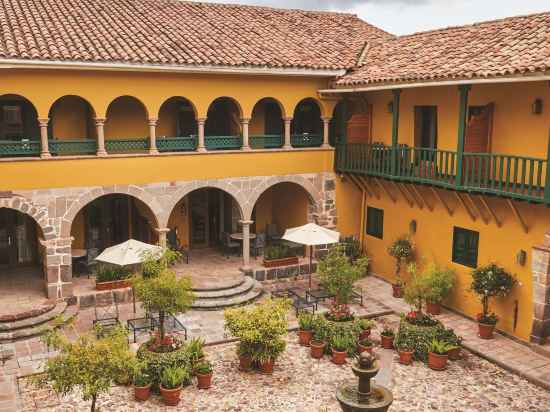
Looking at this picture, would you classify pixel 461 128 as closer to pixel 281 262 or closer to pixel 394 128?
pixel 394 128

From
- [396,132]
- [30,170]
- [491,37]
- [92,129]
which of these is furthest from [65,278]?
[491,37]

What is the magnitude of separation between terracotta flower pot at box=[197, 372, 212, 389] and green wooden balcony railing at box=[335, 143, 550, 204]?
8497mm

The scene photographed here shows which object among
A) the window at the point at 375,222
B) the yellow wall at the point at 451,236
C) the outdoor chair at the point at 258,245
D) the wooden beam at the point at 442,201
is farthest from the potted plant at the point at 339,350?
the outdoor chair at the point at 258,245

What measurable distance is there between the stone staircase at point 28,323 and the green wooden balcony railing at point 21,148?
4558 mm

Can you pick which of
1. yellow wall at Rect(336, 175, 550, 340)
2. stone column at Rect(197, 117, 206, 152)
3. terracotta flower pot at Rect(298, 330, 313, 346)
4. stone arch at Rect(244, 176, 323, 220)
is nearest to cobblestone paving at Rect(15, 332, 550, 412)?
terracotta flower pot at Rect(298, 330, 313, 346)

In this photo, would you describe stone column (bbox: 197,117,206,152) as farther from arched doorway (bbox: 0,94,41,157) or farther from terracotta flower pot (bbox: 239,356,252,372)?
terracotta flower pot (bbox: 239,356,252,372)

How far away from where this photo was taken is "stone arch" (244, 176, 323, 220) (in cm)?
2077

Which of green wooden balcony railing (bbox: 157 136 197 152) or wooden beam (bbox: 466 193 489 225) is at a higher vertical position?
green wooden balcony railing (bbox: 157 136 197 152)

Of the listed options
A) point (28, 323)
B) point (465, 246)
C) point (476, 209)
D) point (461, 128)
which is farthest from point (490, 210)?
point (28, 323)

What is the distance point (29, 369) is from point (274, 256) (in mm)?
9390

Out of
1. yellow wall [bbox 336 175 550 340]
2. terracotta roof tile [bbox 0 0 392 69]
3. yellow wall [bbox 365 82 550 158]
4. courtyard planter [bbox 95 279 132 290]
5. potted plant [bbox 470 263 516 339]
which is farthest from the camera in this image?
courtyard planter [bbox 95 279 132 290]

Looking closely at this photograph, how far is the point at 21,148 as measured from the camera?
17.7m

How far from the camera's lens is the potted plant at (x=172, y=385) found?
41.0ft

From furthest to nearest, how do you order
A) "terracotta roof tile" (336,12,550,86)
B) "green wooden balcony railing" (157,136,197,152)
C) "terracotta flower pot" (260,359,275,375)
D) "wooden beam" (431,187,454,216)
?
"green wooden balcony railing" (157,136,197,152)
"wooden beam" (431,187,454,216)
"terracotta roof tile" (336,12,550,86)
"terracotta flower pot" (260,359,275,375)
